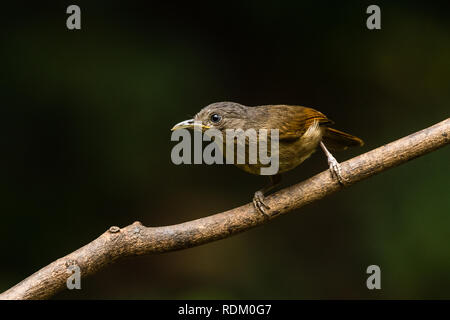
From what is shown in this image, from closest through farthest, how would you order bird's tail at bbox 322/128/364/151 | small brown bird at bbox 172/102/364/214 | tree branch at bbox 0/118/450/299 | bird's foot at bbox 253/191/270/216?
tree branch at bbox 0/118/450/299 < bird's foot at bbox 253/191/270/216 < small brown bird at bbox 172/102/364/214 < bird's tail at bbox 322/128/364/151

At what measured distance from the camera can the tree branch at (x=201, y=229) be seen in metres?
2.76

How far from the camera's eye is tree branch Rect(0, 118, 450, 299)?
2.76 meters

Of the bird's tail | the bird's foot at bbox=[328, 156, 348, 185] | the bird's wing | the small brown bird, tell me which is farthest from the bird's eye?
the bird's tail

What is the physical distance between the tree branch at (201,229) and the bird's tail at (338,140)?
0.57 m

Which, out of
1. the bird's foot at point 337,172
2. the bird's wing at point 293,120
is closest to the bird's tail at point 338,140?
the bird's wing at point 293,120

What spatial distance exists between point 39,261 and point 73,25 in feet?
6.24

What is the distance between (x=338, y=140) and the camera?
3.78m

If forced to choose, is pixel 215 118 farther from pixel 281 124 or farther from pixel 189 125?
pixel 281 124

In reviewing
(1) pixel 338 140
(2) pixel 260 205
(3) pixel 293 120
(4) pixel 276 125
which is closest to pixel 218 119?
(4) pixel 276 125

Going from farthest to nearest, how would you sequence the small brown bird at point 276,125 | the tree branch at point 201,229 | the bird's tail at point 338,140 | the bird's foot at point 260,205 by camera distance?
1. the bird's tail at point 338,140
2. the small brown bird at point 276,125
3. the bird's foot at point 260,205
4. the tree branch at point 201,229

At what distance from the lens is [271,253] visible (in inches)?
188

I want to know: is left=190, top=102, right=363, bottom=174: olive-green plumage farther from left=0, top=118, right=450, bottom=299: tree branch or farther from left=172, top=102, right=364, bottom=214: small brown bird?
left=0, top=118, right=450, bottom=299: tree branch

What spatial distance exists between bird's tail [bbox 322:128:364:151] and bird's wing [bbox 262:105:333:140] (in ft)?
0.52

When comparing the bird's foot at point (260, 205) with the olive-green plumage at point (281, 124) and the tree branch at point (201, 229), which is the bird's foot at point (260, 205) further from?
the olive-green plumage at point (281, 124)
